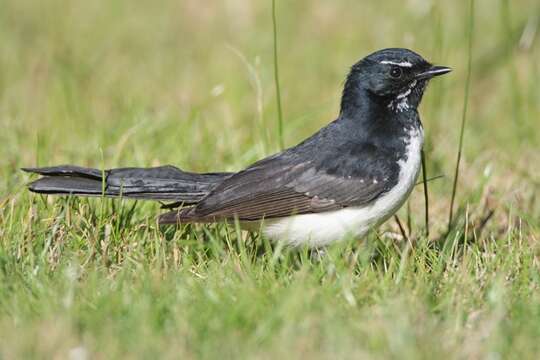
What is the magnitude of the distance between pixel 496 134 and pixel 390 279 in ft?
12.9

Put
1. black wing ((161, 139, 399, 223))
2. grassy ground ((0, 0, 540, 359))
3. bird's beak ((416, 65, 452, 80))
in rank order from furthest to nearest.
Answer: bird's beak ((416, 65, 452, 80)) < black wing ((161, 139, 399, 223)) < grassy ground ((0, 0, 540, 359))

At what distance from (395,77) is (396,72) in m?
0.03

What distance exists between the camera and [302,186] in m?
5.73

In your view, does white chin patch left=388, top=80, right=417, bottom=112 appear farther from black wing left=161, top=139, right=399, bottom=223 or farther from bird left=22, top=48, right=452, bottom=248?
black wing left=161, top=139, right=399, bottom=223

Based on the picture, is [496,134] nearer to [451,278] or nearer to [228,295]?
[451,278]

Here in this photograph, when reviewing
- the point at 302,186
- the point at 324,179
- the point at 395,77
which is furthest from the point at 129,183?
the point at 395,77

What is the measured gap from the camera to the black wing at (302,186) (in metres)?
5.59

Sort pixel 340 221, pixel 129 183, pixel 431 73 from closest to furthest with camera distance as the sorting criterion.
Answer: pixel 340 221 → pixel 129 183 → pixel 431 73

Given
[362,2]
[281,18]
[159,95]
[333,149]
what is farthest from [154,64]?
[333,149]

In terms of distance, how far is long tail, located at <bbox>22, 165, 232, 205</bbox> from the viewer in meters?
5.62

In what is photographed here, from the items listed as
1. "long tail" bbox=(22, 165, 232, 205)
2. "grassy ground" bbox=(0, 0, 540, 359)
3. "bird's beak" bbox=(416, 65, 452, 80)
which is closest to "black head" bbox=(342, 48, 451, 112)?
"bird's beak" bbox=(416, 65, 452, 80)

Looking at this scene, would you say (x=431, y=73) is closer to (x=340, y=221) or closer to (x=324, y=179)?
(x=324, y=179)

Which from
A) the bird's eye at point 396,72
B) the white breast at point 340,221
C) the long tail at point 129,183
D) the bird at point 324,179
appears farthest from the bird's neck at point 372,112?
the long tail at point 129,183

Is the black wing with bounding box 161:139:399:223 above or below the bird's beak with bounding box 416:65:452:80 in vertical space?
below
